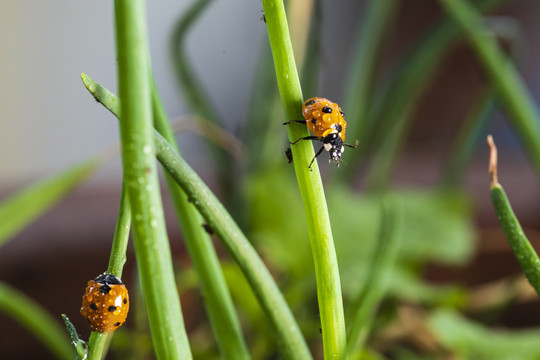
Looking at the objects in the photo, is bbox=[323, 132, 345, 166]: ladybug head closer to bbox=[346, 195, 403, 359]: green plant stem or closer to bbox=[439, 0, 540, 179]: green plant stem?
bbox=[346, 195, 403, 359]: green plant stem

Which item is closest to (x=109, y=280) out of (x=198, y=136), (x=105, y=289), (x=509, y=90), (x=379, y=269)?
(x=105, y=289)

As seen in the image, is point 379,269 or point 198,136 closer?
point 379,269

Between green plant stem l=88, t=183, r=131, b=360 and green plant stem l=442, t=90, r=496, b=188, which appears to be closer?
green plant stem l=88, t=183, r=131, b=360

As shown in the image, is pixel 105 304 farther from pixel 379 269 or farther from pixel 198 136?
pixel 198 136

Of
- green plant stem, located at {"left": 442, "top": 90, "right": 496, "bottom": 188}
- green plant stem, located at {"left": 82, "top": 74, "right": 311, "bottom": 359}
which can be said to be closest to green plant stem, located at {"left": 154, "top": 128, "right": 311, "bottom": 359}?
green plant stem, located at {"left": 82, "top": 74, "right": 311, "bottom": 359}

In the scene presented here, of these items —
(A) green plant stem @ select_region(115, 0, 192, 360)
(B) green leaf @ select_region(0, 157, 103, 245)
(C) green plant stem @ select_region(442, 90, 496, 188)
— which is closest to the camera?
(A) green plant stem @ select_region(115, 0, 192, 360)

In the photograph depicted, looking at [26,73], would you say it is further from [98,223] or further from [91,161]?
[91,161]
